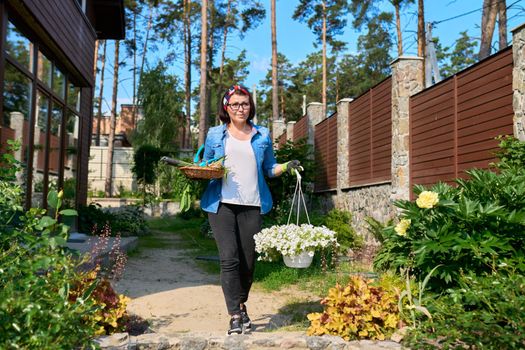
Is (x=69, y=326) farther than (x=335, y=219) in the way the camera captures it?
No

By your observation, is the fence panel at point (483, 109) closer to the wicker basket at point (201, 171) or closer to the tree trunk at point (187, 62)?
the wicker basket at point (201, 171)

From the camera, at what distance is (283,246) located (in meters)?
3.50

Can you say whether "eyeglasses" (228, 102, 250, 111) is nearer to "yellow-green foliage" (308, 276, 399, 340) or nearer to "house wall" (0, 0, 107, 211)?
"yellow-green foliage" (308, 276, 399, 340)

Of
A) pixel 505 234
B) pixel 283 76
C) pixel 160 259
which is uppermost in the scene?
pixel 283 76

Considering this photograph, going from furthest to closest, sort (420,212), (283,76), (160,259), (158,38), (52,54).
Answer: (283,76) → (158,38) → (160,259) → (52,54) → (420,212)

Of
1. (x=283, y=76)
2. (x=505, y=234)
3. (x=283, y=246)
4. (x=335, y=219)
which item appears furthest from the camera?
(x=283, y=76)

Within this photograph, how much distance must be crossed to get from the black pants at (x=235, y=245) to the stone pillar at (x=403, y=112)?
4137mm

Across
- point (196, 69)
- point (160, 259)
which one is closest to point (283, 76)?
point (196, 69)

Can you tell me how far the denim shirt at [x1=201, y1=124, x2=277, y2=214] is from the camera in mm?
3391

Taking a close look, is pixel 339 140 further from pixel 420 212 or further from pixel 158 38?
pixel 158 38

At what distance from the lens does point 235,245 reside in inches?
131

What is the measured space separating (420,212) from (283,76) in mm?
42203

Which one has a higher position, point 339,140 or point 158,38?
point 158,38

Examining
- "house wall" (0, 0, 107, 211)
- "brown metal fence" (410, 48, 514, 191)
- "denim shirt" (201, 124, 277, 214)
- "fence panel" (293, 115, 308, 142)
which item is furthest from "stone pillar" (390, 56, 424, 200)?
"fence panel" (293, 115, 308, 142)
